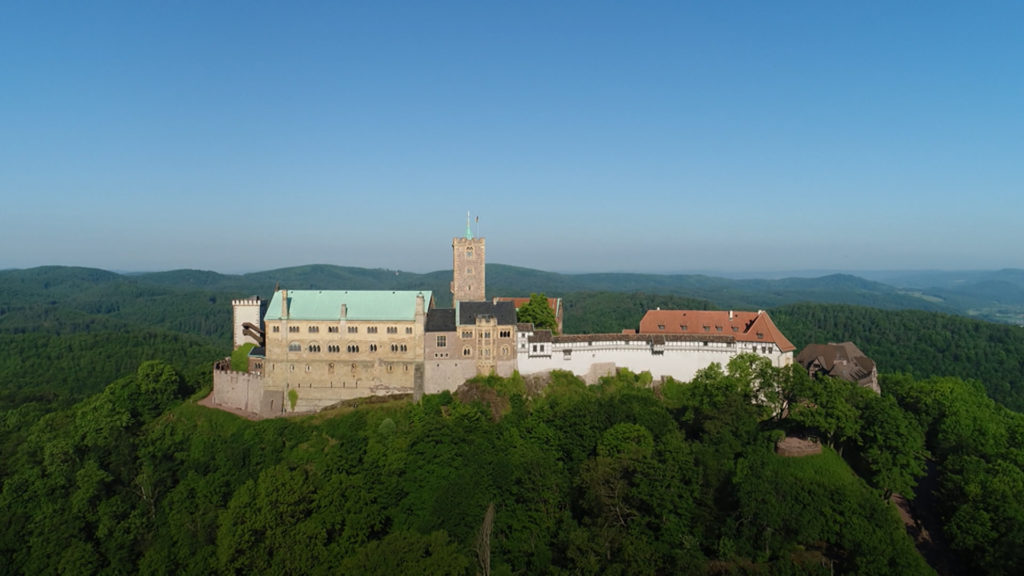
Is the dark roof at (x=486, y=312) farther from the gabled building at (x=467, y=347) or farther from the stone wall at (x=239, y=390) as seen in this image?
the stone wall at (x=239, y=390)

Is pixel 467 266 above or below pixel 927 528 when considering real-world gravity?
above

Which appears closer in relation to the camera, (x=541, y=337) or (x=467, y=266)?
(x=541, y=337)

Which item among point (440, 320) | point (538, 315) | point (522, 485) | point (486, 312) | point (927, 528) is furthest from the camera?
point (538, 315)

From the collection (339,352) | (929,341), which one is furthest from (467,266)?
(929,341)

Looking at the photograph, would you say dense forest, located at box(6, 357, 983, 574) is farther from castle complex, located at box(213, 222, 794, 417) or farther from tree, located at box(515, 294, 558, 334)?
tree, located at box(515, 294, 558, 334)

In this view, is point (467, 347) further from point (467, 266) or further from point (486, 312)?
point (467, 266)

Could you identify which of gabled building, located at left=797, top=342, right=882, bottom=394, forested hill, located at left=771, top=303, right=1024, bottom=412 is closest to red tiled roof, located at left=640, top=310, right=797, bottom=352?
gabled building, located at left=797, top=342, right=882, bottom=394

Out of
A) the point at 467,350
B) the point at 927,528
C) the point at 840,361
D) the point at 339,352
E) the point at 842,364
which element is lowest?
the point at 927,528

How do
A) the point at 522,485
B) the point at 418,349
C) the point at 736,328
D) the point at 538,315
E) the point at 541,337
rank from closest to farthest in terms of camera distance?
the point at 522,485
the point at 418,349
the point at 541,337
the point at 736,328
the point at 538,315
